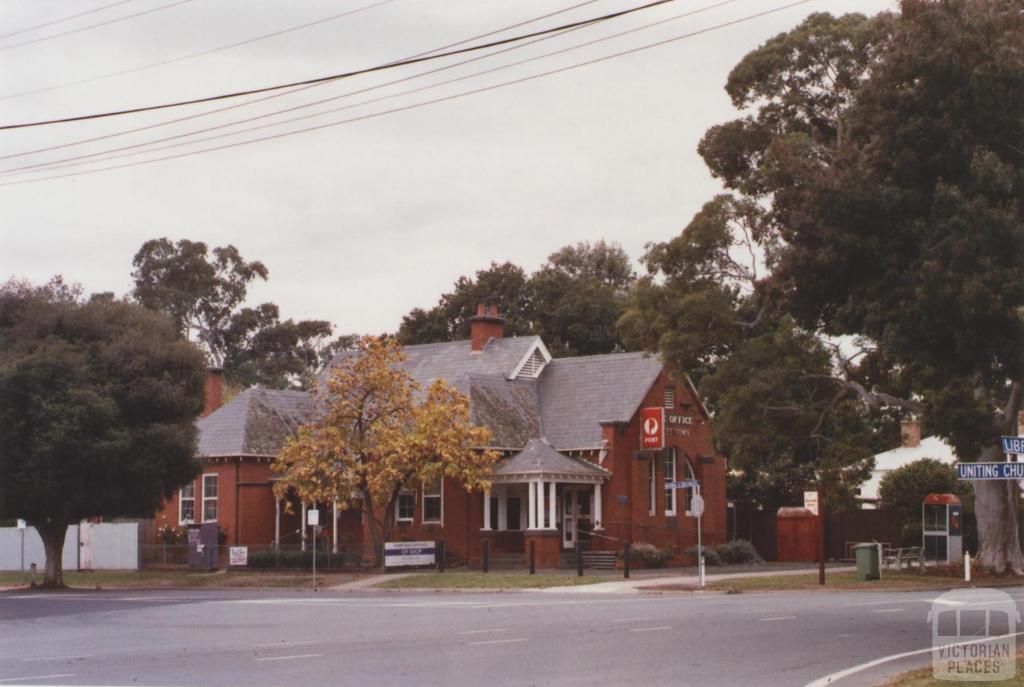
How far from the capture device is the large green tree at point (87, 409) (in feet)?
135

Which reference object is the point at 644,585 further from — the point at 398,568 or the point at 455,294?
the point at 455,294

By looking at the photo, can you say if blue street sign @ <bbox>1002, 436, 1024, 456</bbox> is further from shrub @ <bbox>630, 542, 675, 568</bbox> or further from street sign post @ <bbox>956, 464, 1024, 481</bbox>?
shrub @ <bbox>630, 542, 675, 568</bbox>

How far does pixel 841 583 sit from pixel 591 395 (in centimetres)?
1591

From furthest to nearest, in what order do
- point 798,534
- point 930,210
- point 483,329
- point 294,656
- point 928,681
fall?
point 483,329 < point 798,534 < point 930,210 < point 294,656 < point 928,681

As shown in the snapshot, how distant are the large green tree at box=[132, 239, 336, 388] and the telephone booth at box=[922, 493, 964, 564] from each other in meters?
57.5

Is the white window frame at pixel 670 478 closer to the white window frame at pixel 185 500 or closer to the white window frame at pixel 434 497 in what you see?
the white window frame at pixel 434 497

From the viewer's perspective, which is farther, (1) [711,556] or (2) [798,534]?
(2) [798,534]

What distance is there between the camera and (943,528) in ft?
151

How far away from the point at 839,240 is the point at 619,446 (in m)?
27.1

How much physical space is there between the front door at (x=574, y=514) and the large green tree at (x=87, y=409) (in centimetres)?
1327

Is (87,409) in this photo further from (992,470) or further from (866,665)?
(866,665)

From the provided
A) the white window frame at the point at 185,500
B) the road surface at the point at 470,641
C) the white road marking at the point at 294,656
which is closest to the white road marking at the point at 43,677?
the road surface at the point at 470,641

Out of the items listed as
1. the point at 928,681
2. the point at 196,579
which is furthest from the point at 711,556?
the point at 928,681

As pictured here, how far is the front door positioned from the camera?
49.1m
